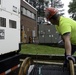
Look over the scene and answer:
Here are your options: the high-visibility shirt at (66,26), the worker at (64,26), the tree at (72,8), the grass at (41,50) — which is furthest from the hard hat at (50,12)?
the tree at (72,8)

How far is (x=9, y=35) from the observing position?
7008 mm

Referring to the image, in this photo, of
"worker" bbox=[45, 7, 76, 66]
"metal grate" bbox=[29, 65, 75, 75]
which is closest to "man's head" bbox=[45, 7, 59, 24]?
"worker" bbox=[45, 7, 76, 66]

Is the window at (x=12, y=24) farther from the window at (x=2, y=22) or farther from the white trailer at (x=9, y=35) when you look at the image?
A: the window at (x=2, y=22)

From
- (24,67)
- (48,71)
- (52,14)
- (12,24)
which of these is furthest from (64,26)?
(12,24)

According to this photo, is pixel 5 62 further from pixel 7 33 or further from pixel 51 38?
pixel 51 38

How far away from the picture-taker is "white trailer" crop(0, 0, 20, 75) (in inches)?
255

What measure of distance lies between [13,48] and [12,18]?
0.78m

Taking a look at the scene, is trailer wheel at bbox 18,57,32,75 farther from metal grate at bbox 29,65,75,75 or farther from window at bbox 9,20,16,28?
window at bbox 9,20,16,28

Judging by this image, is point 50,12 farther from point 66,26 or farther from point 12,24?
point 12,24

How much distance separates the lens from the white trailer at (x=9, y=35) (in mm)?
6488

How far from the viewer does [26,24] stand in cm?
4850

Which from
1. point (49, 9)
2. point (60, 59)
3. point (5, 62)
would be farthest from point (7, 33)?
point (60, 59)

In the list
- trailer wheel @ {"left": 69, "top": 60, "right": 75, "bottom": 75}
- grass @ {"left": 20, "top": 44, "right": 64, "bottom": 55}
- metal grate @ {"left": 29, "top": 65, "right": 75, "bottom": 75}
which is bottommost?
grass @ {"left": 20, "top": 44, "right": 64, "bottom": 55}

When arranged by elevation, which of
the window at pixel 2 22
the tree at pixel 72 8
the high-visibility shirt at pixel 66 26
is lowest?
the high-visibility shirt at pixel 66 26
